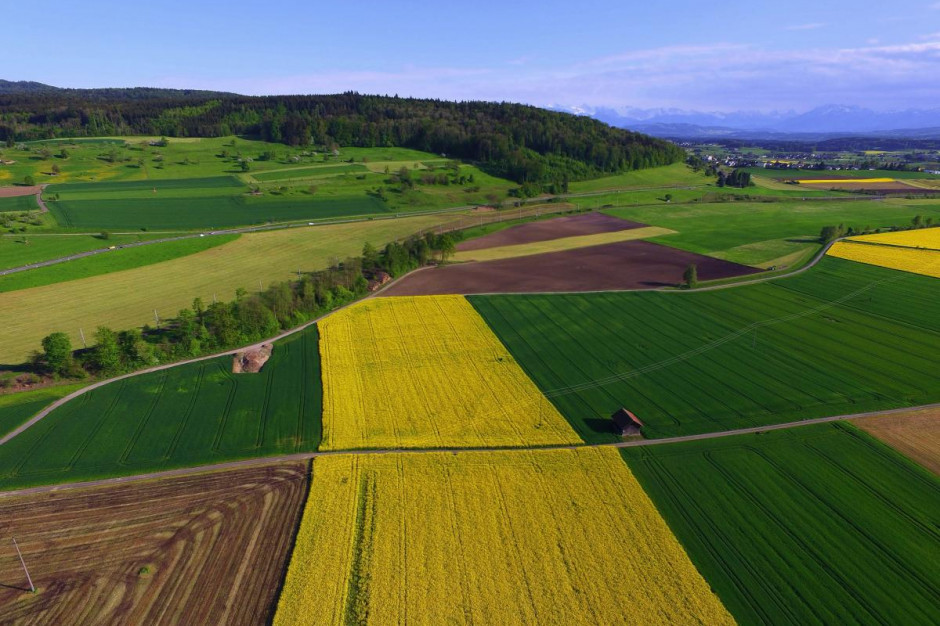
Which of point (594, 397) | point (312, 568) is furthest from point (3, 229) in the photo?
point (594, 397)

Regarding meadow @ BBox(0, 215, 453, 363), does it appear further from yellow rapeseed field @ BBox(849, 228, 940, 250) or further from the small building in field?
yellow rapeseed field @ BBox(849, 228, 940, 250)

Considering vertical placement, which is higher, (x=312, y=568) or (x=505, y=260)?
(x=505, y=260)

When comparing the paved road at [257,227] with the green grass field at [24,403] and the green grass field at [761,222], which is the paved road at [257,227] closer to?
the green grass field at [761,222]

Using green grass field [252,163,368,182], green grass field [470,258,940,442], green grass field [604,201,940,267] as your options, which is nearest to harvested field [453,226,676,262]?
green grass field [604,201,940,267]

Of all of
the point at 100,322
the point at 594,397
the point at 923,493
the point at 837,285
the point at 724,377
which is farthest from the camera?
the point at 837,285

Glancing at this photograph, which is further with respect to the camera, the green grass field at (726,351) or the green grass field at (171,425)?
the green grass field at (726,351)

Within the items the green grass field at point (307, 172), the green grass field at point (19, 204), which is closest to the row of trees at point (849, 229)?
the green grass field at point (307, 172)

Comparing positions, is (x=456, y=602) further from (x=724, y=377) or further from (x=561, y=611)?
(x=724, y=377)
